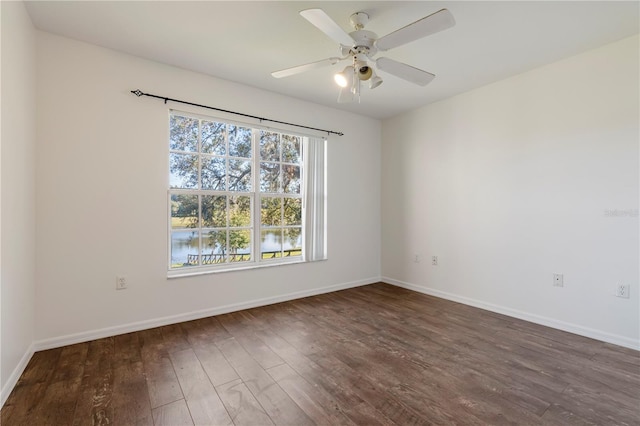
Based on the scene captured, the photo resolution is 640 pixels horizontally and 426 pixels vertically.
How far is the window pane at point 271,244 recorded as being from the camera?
3736mm

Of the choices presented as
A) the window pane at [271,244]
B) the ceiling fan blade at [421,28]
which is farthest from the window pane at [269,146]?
the ceiling fan blade at [421,28]

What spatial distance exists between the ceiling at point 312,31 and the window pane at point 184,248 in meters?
1.53

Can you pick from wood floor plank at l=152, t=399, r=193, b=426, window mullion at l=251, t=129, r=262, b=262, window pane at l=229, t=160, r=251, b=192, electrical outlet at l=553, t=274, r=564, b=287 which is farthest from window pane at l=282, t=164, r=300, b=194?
electrical outlet at l=553, t=274, r=564, b=287

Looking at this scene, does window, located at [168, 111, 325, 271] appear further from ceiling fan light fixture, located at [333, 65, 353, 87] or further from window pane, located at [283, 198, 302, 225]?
ceiling fan light fixture, located at [333, 65, 353, 87]

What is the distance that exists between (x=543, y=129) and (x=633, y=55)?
811 mm

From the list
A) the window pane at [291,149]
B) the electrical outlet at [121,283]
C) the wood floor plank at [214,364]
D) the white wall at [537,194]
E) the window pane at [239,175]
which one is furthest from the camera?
the window pane at [291,149]

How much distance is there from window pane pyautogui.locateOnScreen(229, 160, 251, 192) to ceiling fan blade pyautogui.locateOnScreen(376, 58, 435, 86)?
199 cm

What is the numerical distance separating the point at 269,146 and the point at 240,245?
1.30m

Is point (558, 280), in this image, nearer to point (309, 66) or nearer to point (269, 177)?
point (309, 66)

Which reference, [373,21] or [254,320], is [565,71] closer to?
[373,21]

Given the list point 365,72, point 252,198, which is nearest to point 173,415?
point 252,198

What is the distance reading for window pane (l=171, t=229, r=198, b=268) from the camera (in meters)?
3.16

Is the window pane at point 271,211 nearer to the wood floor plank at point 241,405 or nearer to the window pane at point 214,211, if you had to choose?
the window pane at point 214,211

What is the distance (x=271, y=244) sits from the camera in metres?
3.83
